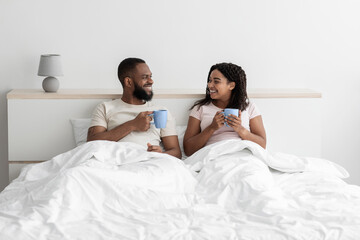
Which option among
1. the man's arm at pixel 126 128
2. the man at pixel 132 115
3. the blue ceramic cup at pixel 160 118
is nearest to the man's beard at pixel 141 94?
the man at pixel 132 115

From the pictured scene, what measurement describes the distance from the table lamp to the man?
0.37m

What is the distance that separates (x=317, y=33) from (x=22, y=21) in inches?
75.7

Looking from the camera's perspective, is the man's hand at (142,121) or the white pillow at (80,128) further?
the white pillow at (80,128)

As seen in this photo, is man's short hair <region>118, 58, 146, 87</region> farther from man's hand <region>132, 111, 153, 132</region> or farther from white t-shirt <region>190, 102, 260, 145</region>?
white t-shirt <region>190, 102, 260, 145</region>

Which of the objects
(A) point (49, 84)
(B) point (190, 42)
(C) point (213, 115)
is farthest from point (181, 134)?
(A) point (49, 84)

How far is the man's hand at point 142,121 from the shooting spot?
9.97ft

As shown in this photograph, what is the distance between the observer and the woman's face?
10.5 ft

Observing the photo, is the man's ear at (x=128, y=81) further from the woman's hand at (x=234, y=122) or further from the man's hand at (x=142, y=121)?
the woman's hand at (x=234, y=122)

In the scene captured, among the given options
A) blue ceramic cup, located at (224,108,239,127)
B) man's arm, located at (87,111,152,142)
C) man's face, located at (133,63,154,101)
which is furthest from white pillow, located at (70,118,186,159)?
blue ceramic cup, located at (224,108,239,127)

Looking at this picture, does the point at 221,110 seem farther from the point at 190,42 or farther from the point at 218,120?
the point at 190,42

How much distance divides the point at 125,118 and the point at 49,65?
1.92 ft

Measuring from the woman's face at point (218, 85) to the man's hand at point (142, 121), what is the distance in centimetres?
41

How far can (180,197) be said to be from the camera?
240 centimetres

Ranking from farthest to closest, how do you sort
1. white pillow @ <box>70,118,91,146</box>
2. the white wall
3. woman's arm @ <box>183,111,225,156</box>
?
the white wall, white pillow @ <box>70,118,91,146</box>, woman's arm @ <box>183,111,225,156</box>
